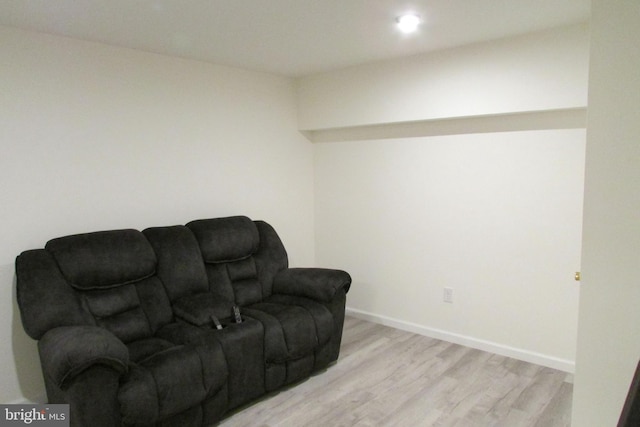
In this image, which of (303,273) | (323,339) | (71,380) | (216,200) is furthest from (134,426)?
(216,200)

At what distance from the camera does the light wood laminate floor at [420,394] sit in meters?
2.59

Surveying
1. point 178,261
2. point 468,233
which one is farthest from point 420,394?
point 178,261

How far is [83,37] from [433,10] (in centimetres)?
220

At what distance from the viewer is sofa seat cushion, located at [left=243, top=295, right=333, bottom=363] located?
282 cm

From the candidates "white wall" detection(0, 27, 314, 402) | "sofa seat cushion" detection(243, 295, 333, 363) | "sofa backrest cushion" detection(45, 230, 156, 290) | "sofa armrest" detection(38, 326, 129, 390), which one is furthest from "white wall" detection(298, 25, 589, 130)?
"sofa armrest" detection(38, 326, 129, 390)

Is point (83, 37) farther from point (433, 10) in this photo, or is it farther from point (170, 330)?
point (433, 10)

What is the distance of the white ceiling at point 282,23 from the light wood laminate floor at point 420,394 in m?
2.33

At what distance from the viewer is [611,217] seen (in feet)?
5.74

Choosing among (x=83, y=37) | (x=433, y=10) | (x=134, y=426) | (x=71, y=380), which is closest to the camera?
(x=71, y=380)

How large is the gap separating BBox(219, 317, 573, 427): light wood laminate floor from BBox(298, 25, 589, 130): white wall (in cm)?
185

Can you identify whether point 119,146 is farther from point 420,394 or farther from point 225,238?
point 420,394

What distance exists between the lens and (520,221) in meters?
3.27

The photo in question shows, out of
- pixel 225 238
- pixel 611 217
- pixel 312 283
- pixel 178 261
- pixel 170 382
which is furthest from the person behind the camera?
pixel 225 238

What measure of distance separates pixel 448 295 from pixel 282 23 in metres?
2.47
